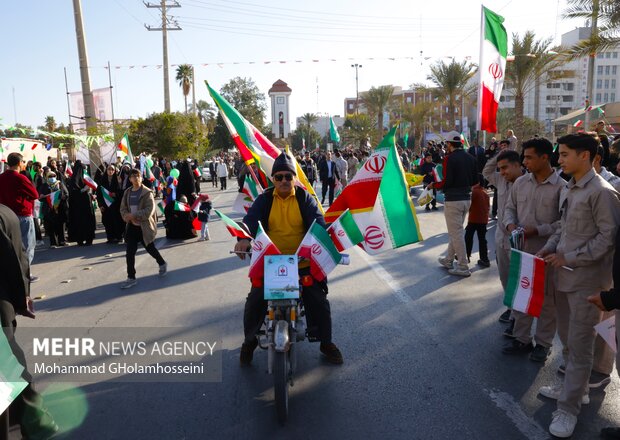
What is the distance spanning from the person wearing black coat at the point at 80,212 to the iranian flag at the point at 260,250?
8693mm

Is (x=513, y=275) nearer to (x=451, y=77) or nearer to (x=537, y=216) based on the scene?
(x=537, y=216)

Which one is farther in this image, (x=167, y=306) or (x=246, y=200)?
(x=167, y=306)

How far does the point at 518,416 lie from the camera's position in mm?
3711

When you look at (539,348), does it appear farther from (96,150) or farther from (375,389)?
(96,150)

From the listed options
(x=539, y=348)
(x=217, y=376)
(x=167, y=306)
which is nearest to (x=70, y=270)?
(x=167, y=306)

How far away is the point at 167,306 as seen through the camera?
6602 millimetres

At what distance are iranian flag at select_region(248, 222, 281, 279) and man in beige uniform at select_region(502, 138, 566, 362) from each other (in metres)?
2.28

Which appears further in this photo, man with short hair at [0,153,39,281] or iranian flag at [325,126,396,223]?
man with short hair at [0,153,39,281]

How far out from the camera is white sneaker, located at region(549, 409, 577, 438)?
11.2ft

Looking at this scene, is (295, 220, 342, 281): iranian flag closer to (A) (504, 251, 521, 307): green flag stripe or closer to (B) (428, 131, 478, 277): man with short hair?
(A) (504, 251, 521, 307): green flag stripe

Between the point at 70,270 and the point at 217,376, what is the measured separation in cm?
569

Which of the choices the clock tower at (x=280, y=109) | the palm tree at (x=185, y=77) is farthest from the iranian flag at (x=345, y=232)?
the clock tower at (x=280, y=109)

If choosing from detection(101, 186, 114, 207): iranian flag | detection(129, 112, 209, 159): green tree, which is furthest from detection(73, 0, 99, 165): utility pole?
detection(129, 112, 209, 159): green tree

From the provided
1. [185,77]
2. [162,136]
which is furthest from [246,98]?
[162,136]
